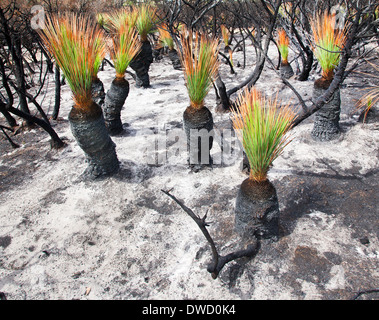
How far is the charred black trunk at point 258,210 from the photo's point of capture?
1.97 metres

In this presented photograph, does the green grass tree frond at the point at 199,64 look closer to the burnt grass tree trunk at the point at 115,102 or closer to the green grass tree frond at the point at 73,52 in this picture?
the green grass tree frond at the point at 73,52

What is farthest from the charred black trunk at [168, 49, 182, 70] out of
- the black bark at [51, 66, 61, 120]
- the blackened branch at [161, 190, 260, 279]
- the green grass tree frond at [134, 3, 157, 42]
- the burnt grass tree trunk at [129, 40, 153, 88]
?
the blackened branch at [161, 190, 260, 279]

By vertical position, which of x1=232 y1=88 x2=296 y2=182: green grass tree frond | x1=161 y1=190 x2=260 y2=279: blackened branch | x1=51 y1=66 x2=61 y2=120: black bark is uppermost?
x1=232 y1=88 x2=296 y2=182: green grass tree frond

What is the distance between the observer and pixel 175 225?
2.48m

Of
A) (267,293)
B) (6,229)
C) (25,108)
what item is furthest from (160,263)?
(25,108)

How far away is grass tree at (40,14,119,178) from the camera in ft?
8.01

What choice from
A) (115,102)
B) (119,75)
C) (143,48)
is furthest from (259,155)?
(143,48)

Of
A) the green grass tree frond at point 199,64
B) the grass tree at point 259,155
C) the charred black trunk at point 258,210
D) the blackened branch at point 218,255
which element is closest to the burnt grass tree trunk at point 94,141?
the green grass tree frond at point 199,64

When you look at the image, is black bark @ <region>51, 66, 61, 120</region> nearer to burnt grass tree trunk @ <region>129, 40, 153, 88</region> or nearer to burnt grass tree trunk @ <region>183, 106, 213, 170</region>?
burnt grass tree trunk @ <region>129, 40, 153, 88</region>

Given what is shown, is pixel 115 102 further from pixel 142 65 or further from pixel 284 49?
pixel 284 49

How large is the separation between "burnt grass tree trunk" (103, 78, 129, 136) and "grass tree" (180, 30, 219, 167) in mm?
1237

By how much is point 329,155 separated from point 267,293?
1.99 metres

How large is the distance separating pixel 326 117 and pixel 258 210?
1.94 metres

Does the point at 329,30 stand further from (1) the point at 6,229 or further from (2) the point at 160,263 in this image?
(1) the point at 6,229
